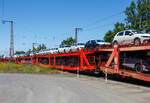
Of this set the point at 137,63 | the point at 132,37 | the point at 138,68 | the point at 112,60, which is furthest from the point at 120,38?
the point at 138,68

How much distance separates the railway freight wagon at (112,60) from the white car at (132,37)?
818mm

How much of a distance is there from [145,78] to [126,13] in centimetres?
3449

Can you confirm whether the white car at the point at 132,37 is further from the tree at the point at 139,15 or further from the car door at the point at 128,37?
the tree at the point at 139,15

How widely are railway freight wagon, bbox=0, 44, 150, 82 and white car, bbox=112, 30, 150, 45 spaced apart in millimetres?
818

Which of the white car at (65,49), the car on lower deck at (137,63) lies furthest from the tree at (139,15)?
the car on lower deck at (137,63)

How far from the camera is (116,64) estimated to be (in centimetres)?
1586

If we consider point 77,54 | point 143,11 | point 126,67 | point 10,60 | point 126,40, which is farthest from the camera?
point 10,60

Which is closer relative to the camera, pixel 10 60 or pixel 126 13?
pixel 126 13

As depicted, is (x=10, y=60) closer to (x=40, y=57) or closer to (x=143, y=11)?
(x=40, y=57)

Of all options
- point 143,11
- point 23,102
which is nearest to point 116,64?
point 23,102

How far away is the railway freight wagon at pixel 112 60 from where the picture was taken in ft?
44.0

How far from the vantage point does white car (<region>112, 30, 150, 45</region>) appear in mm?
14894

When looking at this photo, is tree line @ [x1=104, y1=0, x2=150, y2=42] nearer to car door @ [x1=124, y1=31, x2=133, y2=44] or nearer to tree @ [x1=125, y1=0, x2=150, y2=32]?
tree @ [x1=125, y1=0, x2=150, y2=32]

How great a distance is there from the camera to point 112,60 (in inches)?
679
